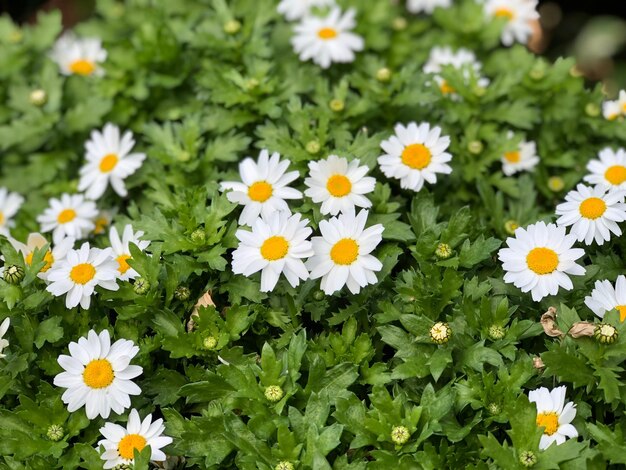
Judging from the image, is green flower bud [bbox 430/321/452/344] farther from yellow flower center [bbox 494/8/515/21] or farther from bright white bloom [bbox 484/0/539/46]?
yellow flower center [bbox 494/8/515/21]

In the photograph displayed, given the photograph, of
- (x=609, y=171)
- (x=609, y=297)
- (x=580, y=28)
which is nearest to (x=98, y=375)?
(x=609, y=297)

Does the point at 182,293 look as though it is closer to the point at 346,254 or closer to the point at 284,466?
the point at 346,254

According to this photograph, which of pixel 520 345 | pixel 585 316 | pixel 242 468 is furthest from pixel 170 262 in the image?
pixel 585 316

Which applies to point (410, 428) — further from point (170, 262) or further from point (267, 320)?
point (170, 262)

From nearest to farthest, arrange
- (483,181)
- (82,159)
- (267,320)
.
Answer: (267,320) → (483,181) → (82,159)

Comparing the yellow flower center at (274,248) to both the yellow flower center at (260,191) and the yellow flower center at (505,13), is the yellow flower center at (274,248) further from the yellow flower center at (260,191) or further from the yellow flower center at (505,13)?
the yellow flower center at (505,13)

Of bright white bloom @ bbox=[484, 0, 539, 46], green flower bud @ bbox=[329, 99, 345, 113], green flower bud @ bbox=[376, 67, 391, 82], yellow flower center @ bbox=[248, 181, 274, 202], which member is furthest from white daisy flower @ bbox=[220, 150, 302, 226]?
bright white bloom @ bbox=[484, 0, 539, 46]
